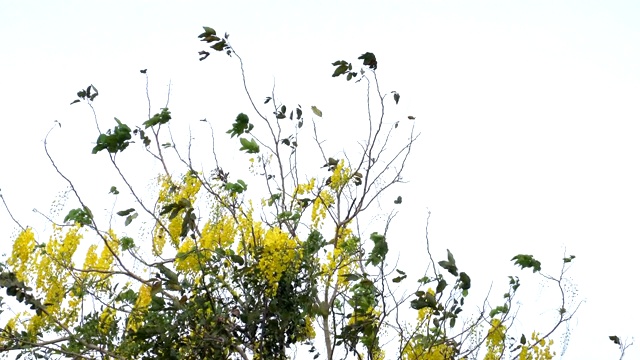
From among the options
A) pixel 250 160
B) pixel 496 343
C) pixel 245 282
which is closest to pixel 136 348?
pixel 245 282

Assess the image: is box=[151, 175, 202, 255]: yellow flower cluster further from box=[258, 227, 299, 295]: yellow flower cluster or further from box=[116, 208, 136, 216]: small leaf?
box=[258, 227, 299, 295]: yellow flower cluster

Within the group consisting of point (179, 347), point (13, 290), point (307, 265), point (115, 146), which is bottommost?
point (179, 347)

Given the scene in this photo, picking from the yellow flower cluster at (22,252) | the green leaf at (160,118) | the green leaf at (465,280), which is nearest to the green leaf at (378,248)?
the green leaf at (465,280)

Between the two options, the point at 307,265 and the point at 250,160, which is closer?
the point at 307,265

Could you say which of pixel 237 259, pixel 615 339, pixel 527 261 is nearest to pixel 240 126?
pixel 237 259

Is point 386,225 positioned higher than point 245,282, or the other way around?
point 386,225

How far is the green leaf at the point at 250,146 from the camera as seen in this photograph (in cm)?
425

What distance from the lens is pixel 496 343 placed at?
435cm

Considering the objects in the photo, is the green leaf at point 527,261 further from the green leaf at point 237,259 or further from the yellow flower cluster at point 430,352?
the green leaf at point 237,259

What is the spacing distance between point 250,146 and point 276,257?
856mm

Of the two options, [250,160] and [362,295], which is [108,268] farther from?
[362,295]

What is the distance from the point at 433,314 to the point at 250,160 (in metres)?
1.31

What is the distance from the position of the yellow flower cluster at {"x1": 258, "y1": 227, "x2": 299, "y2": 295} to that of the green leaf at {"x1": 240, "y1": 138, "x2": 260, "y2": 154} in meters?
0.74

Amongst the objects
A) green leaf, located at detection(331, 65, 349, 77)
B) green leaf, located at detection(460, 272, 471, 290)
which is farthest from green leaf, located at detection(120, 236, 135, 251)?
green leaf, located at detection(460, 272, 471, 290)
